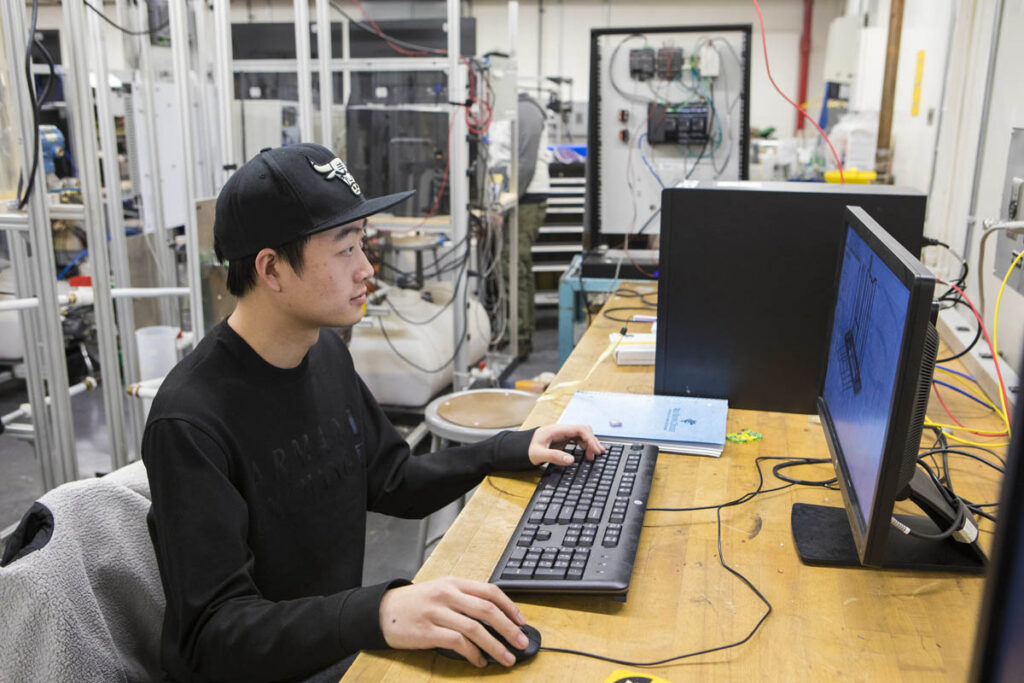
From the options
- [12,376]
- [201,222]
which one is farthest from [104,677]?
[12,376]

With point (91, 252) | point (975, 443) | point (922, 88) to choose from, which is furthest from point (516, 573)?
point (922, 88)

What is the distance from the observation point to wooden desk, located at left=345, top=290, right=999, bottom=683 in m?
0.82

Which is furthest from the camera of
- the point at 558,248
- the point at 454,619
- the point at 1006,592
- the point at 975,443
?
the point at 558,248

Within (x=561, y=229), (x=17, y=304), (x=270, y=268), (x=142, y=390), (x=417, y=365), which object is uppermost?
(x=270, y=268)

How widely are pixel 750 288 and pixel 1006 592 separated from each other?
3.95 ft

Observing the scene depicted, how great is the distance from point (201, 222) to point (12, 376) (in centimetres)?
235

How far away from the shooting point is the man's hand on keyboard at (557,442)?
1.26 metres

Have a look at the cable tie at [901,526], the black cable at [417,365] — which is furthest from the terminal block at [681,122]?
the cable tie at [901,526]

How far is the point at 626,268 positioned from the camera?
9.06 feet

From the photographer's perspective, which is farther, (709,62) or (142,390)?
(709,62)

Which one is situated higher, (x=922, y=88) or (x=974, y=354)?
(x=922, y=88)

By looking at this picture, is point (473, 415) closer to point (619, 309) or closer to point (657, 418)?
point (619, 309)

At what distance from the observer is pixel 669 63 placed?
283 centimetres

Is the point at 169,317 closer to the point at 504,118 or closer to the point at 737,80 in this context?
the point at 504,118
